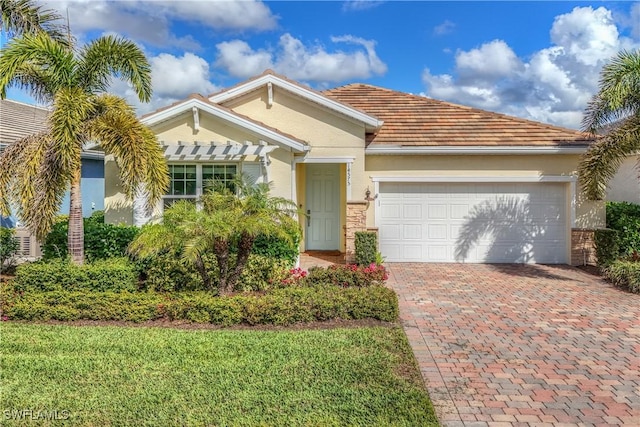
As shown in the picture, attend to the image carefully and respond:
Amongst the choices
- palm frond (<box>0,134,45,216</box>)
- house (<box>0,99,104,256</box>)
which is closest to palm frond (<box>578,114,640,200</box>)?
palm frond (<box>0,134,45,216</box>)

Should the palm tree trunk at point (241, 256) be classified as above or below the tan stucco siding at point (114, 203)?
below

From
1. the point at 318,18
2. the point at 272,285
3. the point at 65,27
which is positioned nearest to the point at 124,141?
the point at 65,27

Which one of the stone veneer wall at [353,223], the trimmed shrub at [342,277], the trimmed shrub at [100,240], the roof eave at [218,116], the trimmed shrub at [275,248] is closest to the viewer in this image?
the trimmed shrub at [342,277]

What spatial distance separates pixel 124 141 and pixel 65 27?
354 cm

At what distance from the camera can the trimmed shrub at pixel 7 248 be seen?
35.6 feet

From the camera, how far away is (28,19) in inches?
376

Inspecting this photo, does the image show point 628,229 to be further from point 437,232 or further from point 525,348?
point 525,348

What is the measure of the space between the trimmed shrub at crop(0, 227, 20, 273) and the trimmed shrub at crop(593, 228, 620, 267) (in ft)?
52.2

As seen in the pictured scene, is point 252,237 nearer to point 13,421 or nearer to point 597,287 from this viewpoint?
point 13,421

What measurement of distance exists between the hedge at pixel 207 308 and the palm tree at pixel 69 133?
1.63 meters

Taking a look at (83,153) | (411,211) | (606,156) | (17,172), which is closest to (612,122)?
(606,156)

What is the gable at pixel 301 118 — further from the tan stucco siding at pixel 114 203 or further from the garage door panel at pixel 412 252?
the tan stucco siding at pixel 114 203

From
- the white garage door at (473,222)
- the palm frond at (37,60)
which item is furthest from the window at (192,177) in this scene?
the white garage door at (473,222)

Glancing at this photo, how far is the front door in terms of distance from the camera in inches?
578
